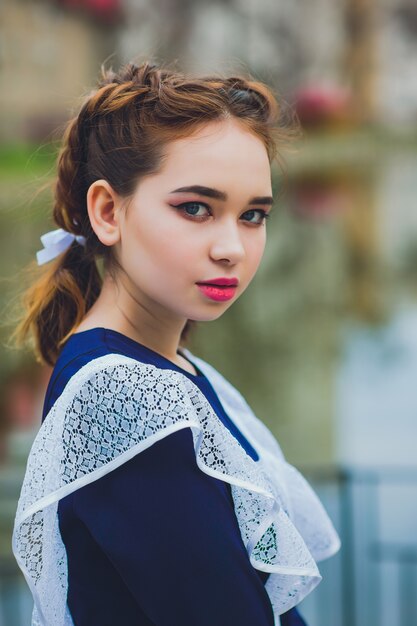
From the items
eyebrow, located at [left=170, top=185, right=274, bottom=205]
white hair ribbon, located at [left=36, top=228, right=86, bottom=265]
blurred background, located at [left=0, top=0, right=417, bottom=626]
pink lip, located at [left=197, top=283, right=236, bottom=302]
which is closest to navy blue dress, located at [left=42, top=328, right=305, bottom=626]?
pink lip, located at [left=197, top=283, right=236, bottom=302]

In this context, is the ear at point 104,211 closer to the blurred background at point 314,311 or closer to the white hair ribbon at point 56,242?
the white hair ribbon at point 56,242

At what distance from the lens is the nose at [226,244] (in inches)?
49.3

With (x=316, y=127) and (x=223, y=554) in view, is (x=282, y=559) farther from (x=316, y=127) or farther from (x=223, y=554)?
(x=316, y=127)

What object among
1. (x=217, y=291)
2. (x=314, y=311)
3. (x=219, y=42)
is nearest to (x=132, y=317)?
(x=217, y=291)

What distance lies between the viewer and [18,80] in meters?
29.5

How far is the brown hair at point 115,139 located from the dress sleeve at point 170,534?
356 mm

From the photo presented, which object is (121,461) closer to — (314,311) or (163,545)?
(163,545)

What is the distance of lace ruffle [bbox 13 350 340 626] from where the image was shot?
3.81ft

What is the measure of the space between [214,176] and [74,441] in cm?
39

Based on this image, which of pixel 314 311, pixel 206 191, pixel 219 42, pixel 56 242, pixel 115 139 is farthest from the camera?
pixel 219 42

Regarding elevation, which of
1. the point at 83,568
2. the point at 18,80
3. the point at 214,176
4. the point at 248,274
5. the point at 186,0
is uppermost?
the point at 186,0

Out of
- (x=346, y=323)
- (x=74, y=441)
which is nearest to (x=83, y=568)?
(x=74, y=441)

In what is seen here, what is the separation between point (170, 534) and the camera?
114 centimetres

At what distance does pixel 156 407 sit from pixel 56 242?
0.50 metres
